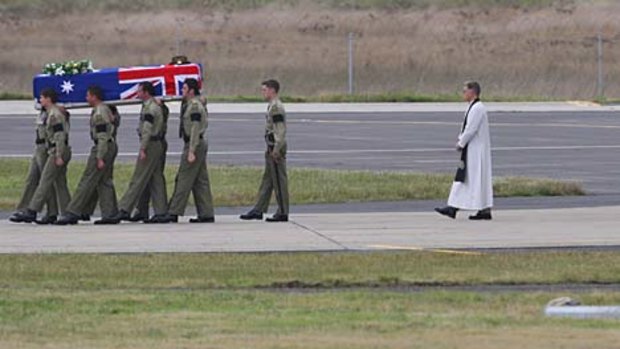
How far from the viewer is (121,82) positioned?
20.2 metres

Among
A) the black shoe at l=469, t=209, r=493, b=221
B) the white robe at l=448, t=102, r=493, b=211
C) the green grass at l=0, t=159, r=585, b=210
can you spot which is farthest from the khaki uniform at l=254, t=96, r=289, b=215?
the green grass at l=0, t=159, r=585, b=210

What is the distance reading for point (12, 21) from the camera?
64.1 metres

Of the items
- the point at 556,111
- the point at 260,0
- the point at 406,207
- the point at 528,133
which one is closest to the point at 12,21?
the point at 260,0

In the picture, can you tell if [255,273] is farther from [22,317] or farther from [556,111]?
[556,111]

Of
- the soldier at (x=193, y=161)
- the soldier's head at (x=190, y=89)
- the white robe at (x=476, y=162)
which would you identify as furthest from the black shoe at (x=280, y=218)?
the white robe at (x=476, y=162)

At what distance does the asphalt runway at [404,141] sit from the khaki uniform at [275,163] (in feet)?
20.5

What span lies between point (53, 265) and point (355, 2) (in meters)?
53.0

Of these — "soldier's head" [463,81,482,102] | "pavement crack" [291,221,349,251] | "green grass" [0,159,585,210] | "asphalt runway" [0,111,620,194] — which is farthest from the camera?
"asphalt runway" [0,111,620,194]

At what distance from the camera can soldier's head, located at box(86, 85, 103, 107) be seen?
19344mm

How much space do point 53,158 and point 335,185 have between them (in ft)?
19.9

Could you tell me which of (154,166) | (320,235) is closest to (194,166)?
(154,166)

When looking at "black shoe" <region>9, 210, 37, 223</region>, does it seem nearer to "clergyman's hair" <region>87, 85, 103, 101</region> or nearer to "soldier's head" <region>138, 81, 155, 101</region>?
"clergyman's hair" <region>87, 85, 103, 101</region>

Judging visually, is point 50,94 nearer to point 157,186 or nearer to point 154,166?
point 154,166

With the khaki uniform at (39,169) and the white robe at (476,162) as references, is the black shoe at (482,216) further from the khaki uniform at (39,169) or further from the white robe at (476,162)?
the khaki uniform at (39,169)
